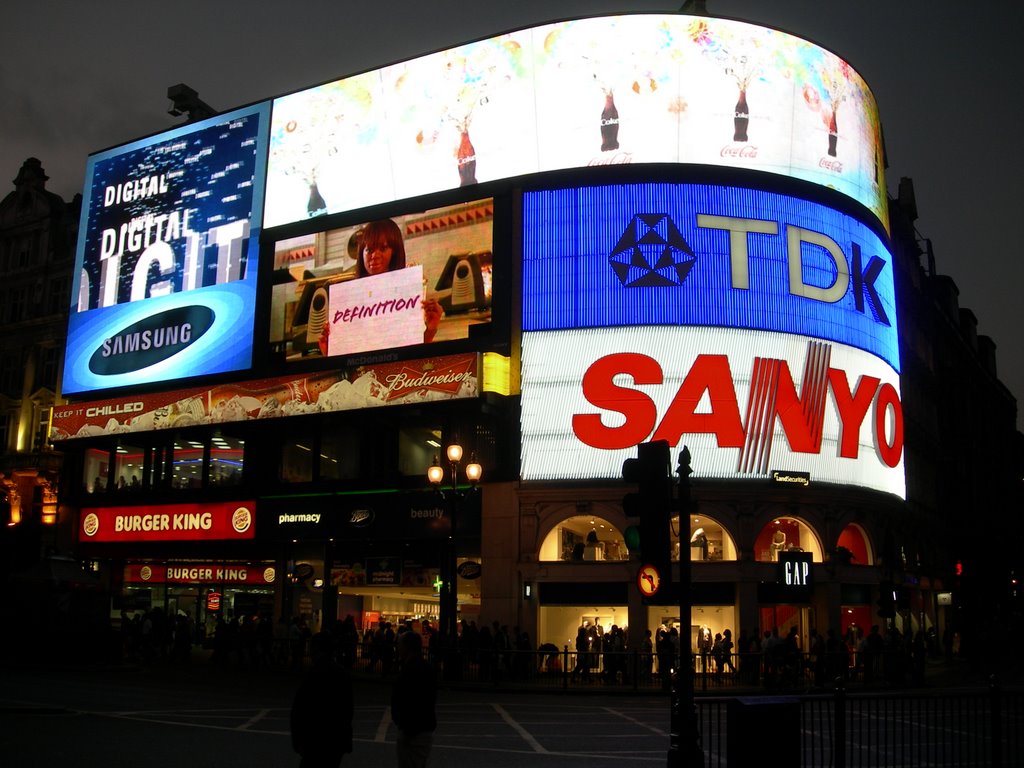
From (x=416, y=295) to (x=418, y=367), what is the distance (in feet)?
11.8

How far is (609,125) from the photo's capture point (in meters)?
39.8

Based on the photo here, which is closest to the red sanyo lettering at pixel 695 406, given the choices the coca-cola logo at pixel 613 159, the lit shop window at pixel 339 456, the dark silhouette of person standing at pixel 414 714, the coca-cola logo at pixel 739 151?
the coca-cola logo at pixel 613 159

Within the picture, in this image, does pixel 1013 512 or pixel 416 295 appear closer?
pixel 416 295

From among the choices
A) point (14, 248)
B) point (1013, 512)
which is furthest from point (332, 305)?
point (1013, 512)

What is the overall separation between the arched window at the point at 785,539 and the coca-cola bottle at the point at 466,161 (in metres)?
17.8

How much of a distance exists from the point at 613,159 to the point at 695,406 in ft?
32.7

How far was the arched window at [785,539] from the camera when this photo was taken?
3834 centimetres

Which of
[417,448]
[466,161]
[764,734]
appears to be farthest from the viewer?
[417,448]

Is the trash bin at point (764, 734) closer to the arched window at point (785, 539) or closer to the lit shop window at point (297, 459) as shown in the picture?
the arched window at point (785, 539)

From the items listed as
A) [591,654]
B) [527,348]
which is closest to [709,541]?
[591,654]

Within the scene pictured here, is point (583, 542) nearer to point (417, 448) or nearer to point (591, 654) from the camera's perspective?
point (417, 448)

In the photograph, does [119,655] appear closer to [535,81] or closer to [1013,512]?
[535,81]

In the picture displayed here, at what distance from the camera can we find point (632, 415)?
37.2m

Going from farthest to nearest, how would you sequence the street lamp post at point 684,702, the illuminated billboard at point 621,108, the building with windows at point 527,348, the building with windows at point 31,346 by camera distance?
the building with windows at point 31,346, the illuminated billboard at point 621,108, the building with windows at point 527,348, the street lamp post at point 684,702
